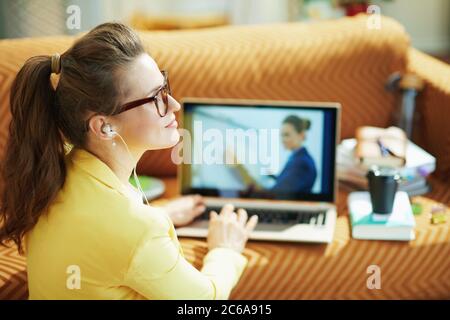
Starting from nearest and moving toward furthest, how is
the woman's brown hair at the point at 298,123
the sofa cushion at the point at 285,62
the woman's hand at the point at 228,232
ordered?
the woman's hand at the point at 228,232 < the woman's brown hair at the point at 298,123 < the sofa cushion at the point at 285,62

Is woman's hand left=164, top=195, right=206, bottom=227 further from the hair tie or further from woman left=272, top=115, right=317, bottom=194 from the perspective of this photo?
the hair tie

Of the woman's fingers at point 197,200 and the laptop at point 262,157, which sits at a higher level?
the laptop at point 262,157

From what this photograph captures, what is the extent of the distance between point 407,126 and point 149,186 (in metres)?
0.81

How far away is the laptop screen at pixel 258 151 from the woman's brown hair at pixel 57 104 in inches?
24.1

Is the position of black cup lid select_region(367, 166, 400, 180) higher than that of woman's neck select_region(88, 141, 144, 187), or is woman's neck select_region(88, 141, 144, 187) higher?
woman's neck select_region(88, 141, 144, 187)

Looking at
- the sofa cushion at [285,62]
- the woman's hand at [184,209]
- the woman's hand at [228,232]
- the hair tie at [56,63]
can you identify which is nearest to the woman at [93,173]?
the hair tie at [56,63]

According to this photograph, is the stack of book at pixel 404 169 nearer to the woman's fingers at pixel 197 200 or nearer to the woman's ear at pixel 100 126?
the woman's fingers at pixel 197 200

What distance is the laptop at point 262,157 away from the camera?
1.65 meters

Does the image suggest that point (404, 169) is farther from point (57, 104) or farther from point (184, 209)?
point (57, 104)

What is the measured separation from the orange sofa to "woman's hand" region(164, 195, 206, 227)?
0.08 metres

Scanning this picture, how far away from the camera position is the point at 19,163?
1096 mm

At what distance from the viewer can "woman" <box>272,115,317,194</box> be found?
1661mm

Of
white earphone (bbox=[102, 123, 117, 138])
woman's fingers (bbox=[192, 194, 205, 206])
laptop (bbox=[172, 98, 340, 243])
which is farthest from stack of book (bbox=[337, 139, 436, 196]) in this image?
white earphone (bbox=[102, 123, 117, 138])
